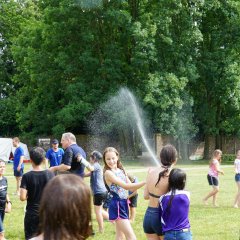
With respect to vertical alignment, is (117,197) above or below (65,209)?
below

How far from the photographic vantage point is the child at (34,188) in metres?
6.59

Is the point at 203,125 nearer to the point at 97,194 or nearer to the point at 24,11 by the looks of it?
the point at 24,11

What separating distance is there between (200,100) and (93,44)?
391 inches

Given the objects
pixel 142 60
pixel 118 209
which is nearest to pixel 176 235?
pixel 118 209

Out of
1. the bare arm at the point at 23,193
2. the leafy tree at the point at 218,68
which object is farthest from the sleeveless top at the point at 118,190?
the leafy tree at the point at 218,68

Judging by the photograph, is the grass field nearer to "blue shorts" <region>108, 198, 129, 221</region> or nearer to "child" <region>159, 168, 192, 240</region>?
"blue shorts" <region>108, 198, 129, 221</region>

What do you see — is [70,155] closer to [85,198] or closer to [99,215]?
[99,215]

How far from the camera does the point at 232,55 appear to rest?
40375 mm

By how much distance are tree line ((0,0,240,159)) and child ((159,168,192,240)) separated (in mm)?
30167

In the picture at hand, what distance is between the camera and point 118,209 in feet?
23.2

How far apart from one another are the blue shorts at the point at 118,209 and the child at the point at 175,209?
1499 mm

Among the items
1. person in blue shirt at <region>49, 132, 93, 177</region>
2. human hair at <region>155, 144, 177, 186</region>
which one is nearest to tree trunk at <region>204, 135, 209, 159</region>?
person in blue shirt at <region>49, 132, 93, 177</region>

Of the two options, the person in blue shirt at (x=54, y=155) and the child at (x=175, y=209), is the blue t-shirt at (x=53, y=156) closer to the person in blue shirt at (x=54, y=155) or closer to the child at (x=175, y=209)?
the person in blue shirt at (x=54, y=155)

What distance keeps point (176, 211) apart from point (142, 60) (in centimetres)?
3148
